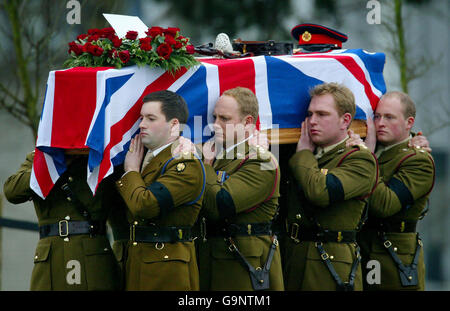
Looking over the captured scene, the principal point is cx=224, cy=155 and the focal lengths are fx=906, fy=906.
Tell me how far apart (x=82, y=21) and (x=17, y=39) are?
0.78 m

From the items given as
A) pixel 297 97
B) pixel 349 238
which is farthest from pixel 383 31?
pixel 349 238

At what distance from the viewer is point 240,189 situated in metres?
5.72

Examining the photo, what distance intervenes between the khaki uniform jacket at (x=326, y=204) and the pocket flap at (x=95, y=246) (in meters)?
1.29

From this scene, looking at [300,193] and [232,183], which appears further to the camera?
[300,193]

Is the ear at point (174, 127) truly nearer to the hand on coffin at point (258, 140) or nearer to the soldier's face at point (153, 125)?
the soldier's face at point (153, 125)

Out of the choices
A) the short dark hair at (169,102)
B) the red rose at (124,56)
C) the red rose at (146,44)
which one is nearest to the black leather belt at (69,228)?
the short dark hair at (169,102)

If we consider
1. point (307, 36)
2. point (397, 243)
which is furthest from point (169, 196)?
point (307, 36)

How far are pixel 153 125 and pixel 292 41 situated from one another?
3961 millimetres

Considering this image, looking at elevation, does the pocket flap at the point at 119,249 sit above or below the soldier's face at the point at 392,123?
below

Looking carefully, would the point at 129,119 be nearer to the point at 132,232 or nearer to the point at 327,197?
the point at 132,232

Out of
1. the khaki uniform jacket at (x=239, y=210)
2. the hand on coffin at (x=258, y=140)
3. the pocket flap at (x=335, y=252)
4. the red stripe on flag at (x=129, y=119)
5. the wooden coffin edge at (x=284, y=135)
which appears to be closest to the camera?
the red stripe on flag at (x=129, y=119)

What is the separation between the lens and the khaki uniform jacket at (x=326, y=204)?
5.93m
